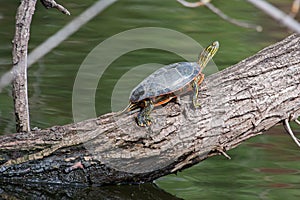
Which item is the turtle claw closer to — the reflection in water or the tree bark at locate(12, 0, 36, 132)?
the reflection in water

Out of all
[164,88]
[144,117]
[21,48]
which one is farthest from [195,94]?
[21,48]

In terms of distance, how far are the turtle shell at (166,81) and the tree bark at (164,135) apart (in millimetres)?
→ 77

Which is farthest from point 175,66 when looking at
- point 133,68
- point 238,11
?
point 238,11

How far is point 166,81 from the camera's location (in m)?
2.99

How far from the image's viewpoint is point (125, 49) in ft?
18.7

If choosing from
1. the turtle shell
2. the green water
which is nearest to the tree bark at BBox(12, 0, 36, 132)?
the turtle shell

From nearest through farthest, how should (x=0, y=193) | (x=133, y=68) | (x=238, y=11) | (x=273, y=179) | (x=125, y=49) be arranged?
(x=0, y=193) → (x=273, y=179) → (x=133, y=68) → (x=125, y=49) → (x=238, y=11)

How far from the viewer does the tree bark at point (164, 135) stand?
9.31 ft

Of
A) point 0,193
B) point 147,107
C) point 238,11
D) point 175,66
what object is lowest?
point 0,193

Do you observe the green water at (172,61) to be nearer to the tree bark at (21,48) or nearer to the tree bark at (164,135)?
the tree bark at (164,135)

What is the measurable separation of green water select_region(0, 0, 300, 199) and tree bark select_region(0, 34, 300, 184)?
0.86ft

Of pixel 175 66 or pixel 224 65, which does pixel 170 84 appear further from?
pixel 224 65

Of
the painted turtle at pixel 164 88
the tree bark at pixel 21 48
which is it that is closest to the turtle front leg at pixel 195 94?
the painted turtle at pixel 164 88

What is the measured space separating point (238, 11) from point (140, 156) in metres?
4.54
